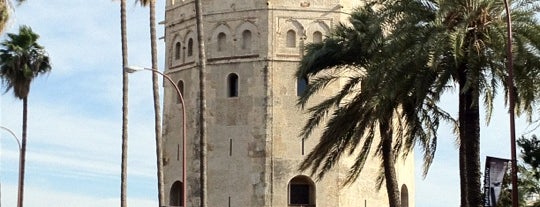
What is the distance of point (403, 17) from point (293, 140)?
17.1 metres

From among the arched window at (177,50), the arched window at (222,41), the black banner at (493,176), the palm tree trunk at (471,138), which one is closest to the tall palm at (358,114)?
the palm tree trunk at (471,138)

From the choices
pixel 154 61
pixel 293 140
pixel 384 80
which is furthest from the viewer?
pixel 293 140

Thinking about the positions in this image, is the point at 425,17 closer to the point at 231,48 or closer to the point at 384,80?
the point at 384,80

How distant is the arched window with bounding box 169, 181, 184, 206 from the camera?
4553cm

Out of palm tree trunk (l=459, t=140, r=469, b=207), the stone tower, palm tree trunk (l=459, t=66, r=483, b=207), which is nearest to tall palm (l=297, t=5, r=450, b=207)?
palm tree trunk (l=459, t=140, r=469, b=207)

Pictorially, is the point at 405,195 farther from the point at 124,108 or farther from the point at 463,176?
the point at 463,176

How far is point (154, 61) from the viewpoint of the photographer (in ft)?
123

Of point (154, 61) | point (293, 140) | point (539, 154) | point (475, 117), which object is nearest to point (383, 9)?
point (475, 117)

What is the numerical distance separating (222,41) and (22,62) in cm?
887

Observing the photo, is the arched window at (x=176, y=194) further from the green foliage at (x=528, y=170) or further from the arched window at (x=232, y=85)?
the green foliage at (x=528, y=170)

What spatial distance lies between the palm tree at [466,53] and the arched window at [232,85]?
57.8 feet

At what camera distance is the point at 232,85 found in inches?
1734

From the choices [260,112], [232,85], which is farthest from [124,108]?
→ [232,85]

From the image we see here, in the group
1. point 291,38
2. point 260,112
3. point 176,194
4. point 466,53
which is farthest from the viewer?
point 176,194
